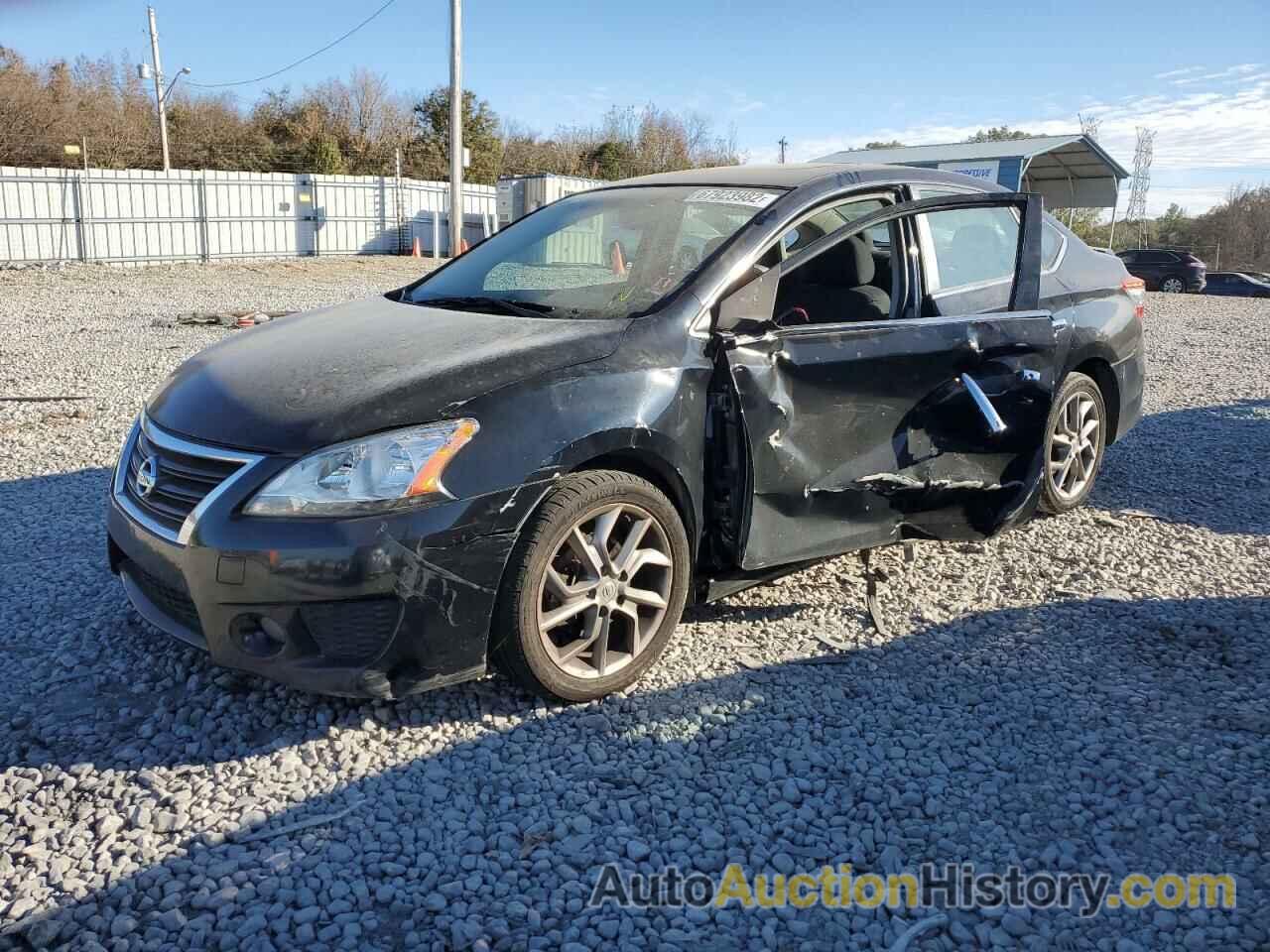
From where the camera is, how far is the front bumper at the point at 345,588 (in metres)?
2.83

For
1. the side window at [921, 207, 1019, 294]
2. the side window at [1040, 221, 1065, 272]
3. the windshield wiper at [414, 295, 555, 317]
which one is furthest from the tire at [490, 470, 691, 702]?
the side window at [1040, 221, 1065, 272]

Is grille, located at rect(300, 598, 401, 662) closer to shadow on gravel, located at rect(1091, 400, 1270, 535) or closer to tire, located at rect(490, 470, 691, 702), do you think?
tire, located at rect(490, 470, 691, 702)

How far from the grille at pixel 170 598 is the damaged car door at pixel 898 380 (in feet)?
6.04

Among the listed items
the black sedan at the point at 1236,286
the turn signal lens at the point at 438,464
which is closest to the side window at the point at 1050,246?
the turn signal lens at the point at 438,464

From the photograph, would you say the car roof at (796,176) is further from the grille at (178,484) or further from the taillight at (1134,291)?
Answer: the grille at (178,484)

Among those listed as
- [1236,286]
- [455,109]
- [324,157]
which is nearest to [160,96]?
[324,157]

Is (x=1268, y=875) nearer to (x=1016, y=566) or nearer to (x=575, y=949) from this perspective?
(x=575, y=949)

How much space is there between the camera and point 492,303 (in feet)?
13.0

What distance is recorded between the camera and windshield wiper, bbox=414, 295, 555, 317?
377 cm

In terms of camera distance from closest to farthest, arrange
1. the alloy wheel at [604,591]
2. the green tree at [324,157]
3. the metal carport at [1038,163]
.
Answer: the alloy wheel at [604,591]
the metal carport at [1038,163]
the green tree at [324,157]

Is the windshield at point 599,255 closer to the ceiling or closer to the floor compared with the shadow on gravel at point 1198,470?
closer to the ceiling

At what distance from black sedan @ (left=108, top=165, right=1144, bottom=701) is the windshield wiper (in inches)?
0.6

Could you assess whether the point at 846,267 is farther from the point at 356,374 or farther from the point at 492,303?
the point at 356,374

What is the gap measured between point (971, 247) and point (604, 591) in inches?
97.7
